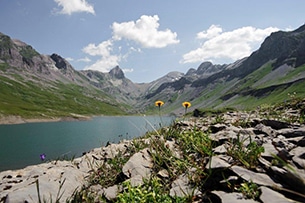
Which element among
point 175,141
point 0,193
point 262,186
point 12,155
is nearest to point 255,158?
point 262,186

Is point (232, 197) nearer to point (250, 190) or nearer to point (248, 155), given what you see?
point (250, 190)

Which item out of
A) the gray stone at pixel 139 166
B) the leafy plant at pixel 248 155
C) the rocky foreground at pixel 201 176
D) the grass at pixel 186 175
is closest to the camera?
the rocky foreground at pixel 201 176

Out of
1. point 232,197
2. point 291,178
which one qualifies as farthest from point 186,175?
point 291,178

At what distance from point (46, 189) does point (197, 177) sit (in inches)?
154

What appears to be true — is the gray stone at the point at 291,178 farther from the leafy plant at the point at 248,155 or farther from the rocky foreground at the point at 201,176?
the leafy plant at the point at 248,155

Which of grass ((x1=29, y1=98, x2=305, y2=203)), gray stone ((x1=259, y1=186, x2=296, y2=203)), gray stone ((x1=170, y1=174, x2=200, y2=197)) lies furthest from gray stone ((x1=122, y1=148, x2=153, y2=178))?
gray stone ((x1=259, y1=186, x2=296, y2=203))

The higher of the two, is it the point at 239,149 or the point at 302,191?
the point at 239,149

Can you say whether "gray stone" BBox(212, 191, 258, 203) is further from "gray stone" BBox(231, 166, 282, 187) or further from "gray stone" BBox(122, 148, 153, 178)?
"gray stone" BBox(122, 148, 153, 178)

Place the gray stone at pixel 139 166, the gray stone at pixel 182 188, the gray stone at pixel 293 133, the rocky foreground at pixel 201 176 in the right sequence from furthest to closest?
the gray stone at pixel 293 133 < the gray stone at pixel 139 166 < the gray stone at pixel 182 188 < the rocky foreground at pixel 201 176

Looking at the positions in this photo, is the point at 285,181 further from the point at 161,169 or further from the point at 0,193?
the point at 0,193

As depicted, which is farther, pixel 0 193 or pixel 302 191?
pixel 0 193

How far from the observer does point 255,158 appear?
19.7 ft

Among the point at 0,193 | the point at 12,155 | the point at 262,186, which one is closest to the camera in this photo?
the point at 262,186

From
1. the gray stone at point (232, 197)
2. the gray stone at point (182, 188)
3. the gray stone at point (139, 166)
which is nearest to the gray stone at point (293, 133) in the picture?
the gray stone at point (182, 188)
